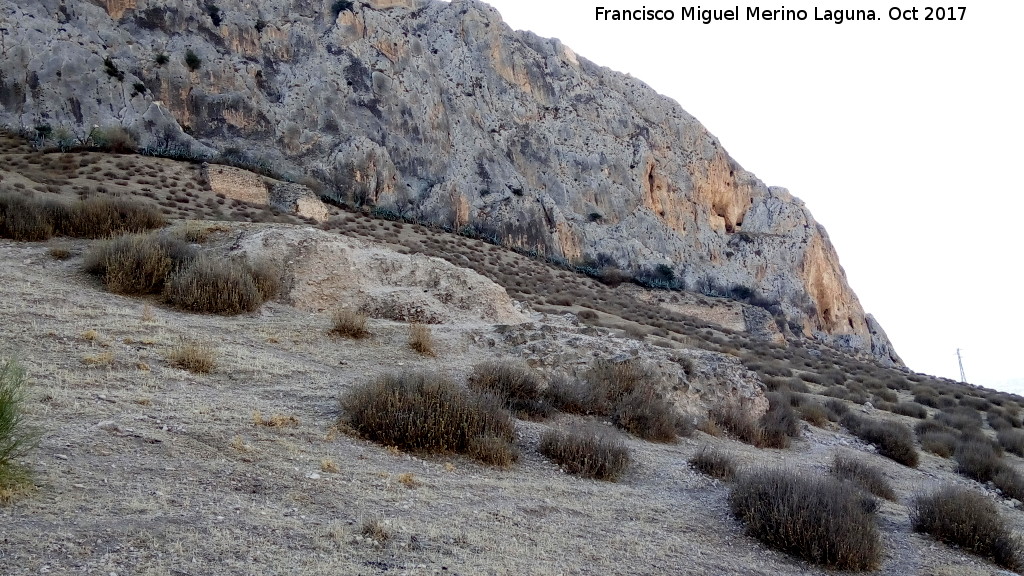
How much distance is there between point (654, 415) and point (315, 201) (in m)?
32.1

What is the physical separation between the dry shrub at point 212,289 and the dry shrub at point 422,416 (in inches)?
192

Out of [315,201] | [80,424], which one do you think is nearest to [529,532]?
[80,424]

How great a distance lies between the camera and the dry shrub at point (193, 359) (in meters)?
7.49

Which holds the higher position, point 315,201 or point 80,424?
point 315,201

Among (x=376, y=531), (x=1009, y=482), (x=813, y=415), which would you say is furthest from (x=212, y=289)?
(x=1009, y=482)

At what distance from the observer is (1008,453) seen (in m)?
16.5

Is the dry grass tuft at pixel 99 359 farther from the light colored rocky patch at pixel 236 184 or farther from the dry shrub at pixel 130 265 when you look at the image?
the light colored rocky patch at pixel 236 184

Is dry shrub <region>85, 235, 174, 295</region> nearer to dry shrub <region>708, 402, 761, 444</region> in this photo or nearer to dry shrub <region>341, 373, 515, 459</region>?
dry shrub <region>341, 373, 515, 459</region>

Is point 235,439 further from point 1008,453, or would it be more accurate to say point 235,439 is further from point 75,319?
point 1008,453

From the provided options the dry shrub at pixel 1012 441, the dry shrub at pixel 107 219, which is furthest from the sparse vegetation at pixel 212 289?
the dry shrub at pixel 1012 441

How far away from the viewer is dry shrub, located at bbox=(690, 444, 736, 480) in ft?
26.0

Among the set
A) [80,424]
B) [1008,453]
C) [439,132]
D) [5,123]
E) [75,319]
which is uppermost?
[439,132]

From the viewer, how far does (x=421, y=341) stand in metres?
10.5

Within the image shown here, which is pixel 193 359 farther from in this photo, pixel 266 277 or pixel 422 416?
pixel 266 277
